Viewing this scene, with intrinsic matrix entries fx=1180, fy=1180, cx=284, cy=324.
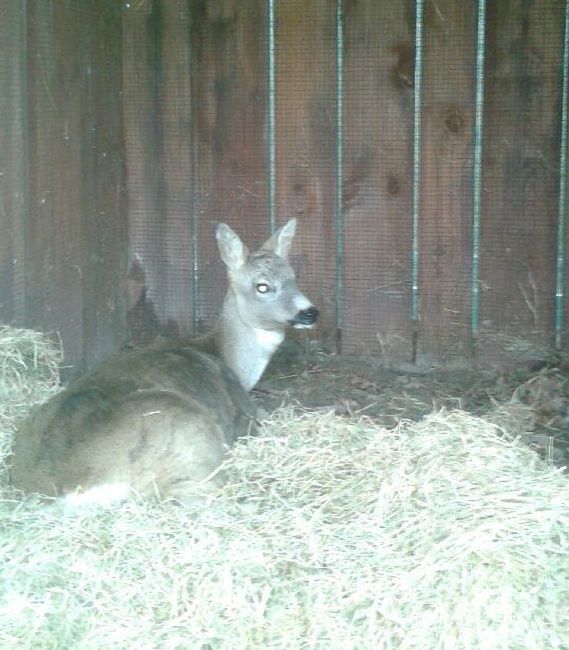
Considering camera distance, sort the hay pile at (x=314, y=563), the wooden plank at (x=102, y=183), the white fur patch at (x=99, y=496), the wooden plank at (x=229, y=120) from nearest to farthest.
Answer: the hay pile at (x=314, y=563) < the white fur patch at (x=99, y=496) < the wooden plank at (x=102, y=183) < the wooden plank at (x=229, y=120)

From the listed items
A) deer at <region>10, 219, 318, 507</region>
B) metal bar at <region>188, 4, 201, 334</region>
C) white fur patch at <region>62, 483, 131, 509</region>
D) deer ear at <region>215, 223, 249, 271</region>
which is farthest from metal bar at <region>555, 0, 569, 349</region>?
white fur patch at <region>62, 483, 131, 509</region>

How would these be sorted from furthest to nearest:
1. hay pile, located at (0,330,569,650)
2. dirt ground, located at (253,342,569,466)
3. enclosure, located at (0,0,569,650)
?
dirt ground, located at (253,342,569,466), enclosure, located at (0,0,569,650), hay pile, located at (0,330,569,650)

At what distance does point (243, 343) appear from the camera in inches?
302

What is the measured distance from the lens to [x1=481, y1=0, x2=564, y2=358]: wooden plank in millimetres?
8672

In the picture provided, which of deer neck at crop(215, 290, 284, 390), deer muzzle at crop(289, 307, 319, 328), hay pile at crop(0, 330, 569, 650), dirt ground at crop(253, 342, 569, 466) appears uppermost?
deer muzzle at crop(289, 307, 319, 328)

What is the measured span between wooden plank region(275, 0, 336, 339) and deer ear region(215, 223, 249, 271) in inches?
51.8

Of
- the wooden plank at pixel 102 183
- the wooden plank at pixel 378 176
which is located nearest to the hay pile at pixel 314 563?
the wooden plank at pixel 102 183

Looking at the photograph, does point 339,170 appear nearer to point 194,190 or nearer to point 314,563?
point 194,190

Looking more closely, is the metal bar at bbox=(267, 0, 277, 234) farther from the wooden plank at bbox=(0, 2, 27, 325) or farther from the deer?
the deer

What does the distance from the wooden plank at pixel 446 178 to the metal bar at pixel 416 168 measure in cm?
3

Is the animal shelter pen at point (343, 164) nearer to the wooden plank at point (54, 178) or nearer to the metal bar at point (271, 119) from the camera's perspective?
the metal bar at point (271, 119)

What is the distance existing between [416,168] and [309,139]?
0.86m

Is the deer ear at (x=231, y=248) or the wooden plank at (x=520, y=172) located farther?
the wooden plank at (x=520, y=172)

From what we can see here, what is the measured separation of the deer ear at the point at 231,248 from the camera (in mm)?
7953
